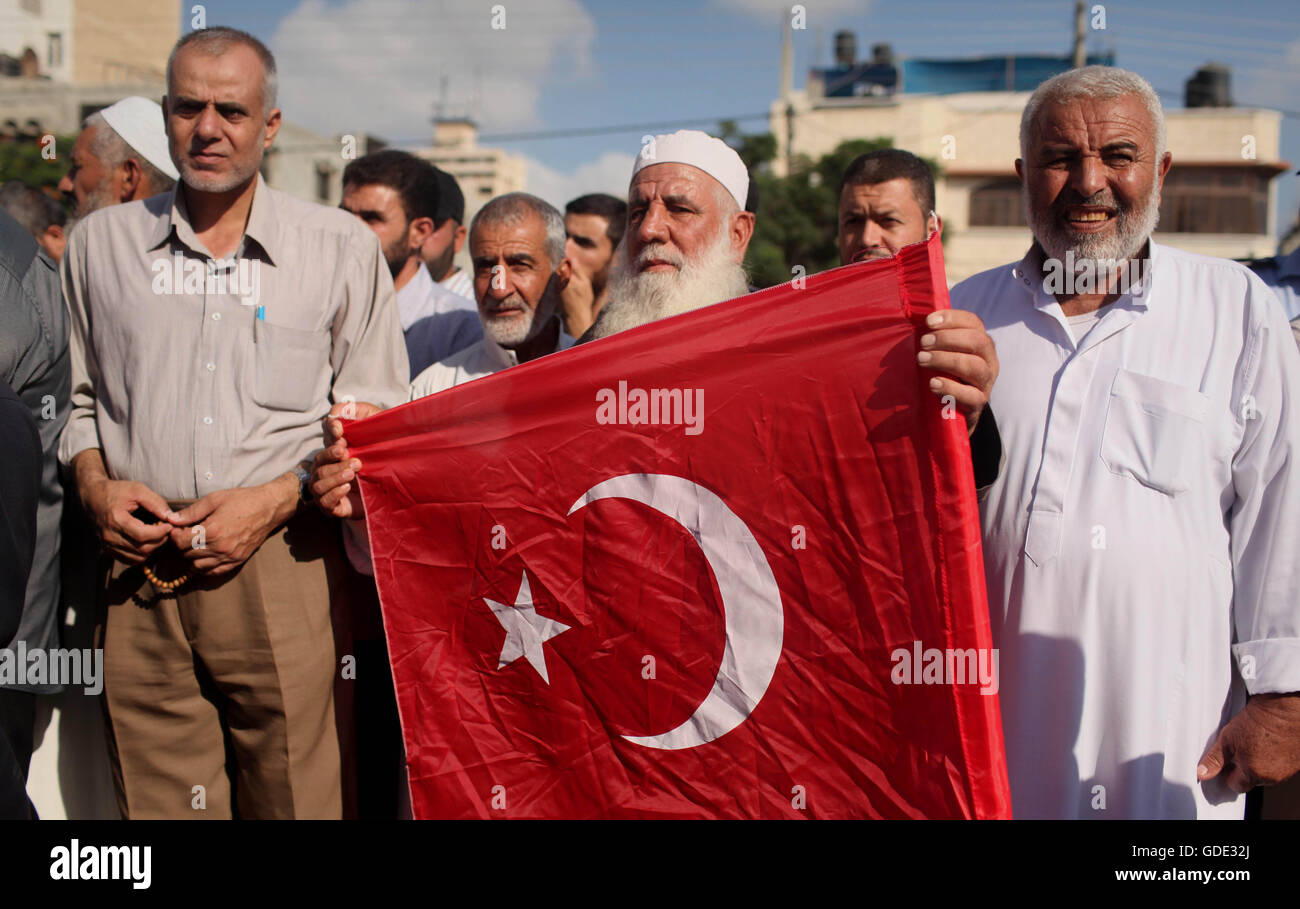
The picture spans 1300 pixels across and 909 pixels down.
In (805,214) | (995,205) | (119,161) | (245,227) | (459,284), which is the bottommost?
(245,227)

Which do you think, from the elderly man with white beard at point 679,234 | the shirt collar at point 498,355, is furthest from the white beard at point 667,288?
the shirt collar at point 498,355

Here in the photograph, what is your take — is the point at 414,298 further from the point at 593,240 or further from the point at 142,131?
the point at 142,131

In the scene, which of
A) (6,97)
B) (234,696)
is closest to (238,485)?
(234,696)

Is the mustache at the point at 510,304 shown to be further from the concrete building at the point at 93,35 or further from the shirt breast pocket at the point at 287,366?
the concrete building at the point at 93,35

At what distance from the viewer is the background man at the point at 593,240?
5.50m

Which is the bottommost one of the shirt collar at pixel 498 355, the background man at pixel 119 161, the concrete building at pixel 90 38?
the shirt collar at pixel 498 355

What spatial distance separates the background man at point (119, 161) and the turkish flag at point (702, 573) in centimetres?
215

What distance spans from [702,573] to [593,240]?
334 cm

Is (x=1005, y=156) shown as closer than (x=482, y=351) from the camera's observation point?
No

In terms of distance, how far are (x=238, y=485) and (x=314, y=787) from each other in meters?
0.93

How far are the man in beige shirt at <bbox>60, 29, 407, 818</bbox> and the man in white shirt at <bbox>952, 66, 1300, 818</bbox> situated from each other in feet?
6.44

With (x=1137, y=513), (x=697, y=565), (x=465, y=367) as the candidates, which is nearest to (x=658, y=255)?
(x=465, y=367)

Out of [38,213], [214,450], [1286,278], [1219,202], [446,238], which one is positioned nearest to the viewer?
[214,450]

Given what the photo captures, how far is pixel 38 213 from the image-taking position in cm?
568
